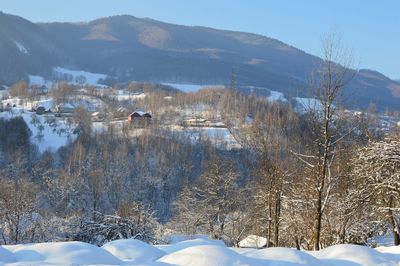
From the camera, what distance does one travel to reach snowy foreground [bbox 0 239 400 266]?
22.8 ft

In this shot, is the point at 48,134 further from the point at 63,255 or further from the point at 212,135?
the point at 63,255

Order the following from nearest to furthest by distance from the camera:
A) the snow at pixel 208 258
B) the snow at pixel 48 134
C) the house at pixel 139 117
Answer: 1. the snow at pixel 208 258
2. the snow at pixel 48 134
3. the house at pixel 139 117

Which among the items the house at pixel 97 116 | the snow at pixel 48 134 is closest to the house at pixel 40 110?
the snow at pixel 48 134

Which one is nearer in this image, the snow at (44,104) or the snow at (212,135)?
the snow at (212,135)

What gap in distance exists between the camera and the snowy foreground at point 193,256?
274 inches

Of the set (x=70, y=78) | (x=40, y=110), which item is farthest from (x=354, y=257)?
(x=70, y=78)

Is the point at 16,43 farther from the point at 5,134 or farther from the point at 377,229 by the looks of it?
the point at 377,229

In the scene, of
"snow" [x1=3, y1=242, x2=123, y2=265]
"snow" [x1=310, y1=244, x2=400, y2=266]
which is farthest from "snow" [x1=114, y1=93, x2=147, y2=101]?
"snow" [x1=310, y1=244, x2=400, y2=266]

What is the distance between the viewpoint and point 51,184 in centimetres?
5119

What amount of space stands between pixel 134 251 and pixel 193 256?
136 centimetres

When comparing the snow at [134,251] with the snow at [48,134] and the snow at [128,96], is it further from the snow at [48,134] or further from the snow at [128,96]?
the snow at [128,96]

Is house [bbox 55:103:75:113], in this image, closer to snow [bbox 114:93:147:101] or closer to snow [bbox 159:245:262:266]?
snow [bbox 114:93:147:101]

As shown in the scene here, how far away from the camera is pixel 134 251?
7.96m

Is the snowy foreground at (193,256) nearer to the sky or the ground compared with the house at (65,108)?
nearer to the ground
